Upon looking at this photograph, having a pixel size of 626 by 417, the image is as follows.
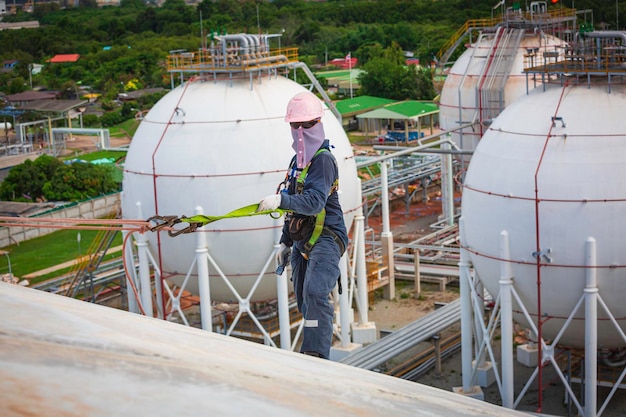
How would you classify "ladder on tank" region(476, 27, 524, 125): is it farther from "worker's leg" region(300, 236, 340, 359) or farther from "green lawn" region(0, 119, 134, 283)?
"worker's leg" region(300, 236, 340, 359)

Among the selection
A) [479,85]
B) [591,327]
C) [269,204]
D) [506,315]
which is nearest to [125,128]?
[479,85]

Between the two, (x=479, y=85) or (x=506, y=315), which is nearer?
(x=506, y=315)

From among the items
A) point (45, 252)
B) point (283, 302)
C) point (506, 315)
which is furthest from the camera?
point (45, 252)

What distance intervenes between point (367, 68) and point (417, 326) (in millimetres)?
50460

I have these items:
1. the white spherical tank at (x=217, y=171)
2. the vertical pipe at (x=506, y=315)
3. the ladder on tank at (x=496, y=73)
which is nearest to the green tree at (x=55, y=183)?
the ladder on tank at (x=496, y=73)

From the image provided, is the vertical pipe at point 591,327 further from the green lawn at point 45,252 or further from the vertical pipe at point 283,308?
the green lawn at point 45,252

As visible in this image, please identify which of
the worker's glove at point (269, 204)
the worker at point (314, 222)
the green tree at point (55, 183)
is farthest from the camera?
the green tree at point (55, 183)

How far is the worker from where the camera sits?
28.1 ft

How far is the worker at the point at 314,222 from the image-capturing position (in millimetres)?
8570

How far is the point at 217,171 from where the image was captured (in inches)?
824

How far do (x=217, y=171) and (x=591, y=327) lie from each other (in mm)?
7765

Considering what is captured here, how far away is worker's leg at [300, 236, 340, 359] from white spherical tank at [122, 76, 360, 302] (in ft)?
39.2

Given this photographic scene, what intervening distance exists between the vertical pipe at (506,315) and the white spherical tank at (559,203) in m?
0.12

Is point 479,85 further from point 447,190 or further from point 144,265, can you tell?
point 144,265
